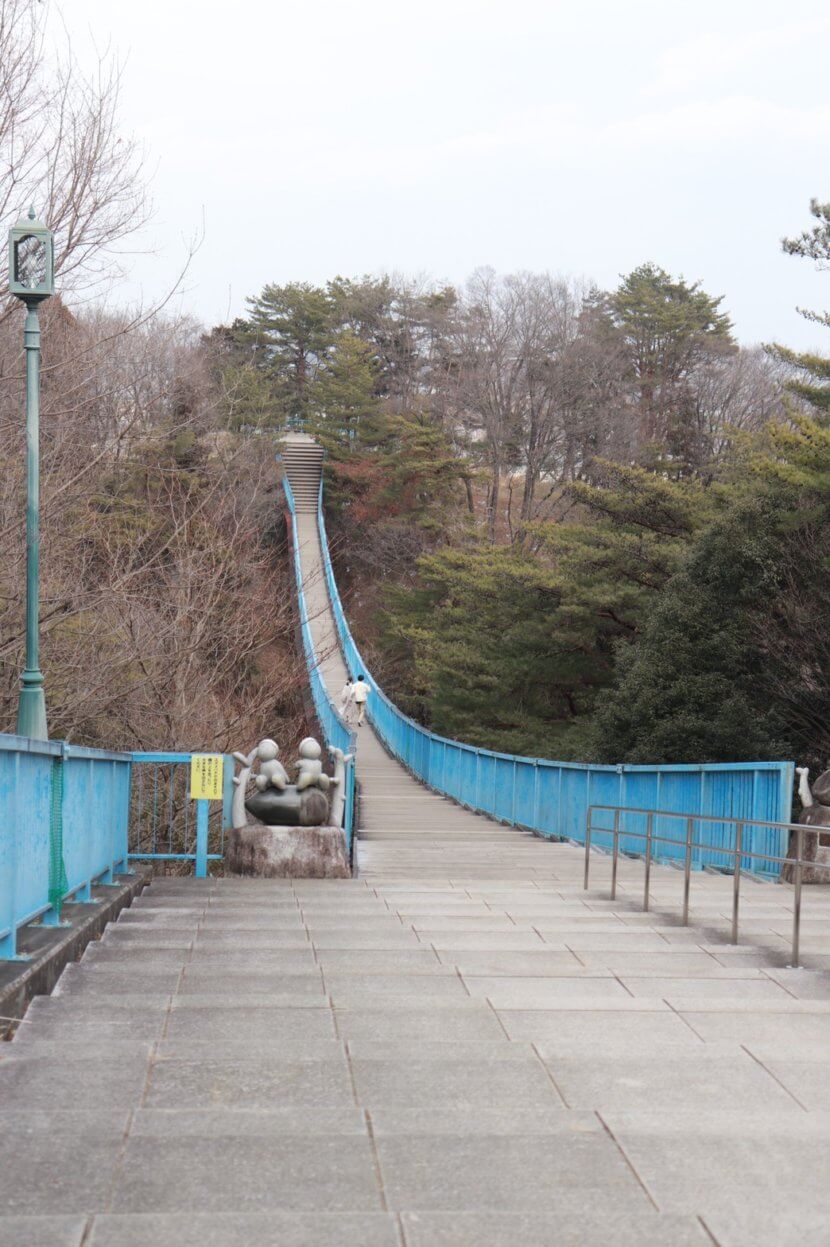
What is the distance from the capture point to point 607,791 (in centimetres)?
1514

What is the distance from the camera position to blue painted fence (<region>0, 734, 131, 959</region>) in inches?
223

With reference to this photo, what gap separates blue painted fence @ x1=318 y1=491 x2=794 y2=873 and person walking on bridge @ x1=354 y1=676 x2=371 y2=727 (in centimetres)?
574

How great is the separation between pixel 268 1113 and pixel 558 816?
13.1 metres

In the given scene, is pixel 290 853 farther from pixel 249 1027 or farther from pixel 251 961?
pixel 249 1027

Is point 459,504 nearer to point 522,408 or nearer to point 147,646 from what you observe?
point 522,408

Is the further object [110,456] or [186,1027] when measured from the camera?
[110,456]

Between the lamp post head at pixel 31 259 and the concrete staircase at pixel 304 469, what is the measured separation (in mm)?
47202

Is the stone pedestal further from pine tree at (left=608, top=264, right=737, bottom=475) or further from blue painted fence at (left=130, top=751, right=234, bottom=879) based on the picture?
pine tree at (left=608, top=264, right=737, bottom=475)

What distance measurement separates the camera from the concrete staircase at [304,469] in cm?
5753

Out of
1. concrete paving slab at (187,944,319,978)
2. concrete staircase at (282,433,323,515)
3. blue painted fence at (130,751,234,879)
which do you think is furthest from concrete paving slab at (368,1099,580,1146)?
concrete staircase at (282,433,323,515)

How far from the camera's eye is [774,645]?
2328cm

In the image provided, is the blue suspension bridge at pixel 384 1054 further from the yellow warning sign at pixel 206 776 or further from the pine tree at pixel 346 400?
the pine tree at pixel 346 400

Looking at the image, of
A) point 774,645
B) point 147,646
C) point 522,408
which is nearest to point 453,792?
point 774,645

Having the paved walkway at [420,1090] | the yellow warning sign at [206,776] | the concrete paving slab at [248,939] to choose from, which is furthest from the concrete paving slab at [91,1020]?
the yellow warning sign at [206,776]
